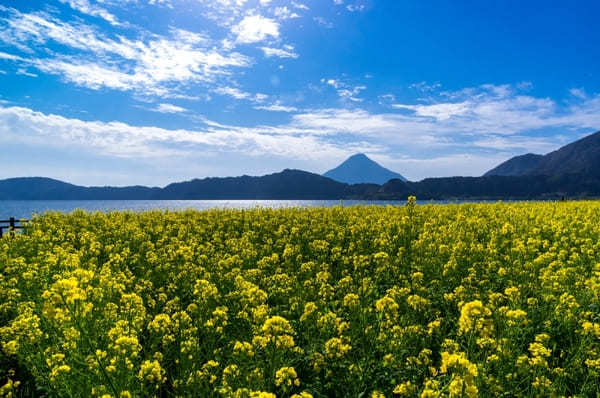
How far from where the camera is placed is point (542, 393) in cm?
423

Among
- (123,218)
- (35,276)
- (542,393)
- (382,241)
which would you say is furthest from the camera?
(123,218)

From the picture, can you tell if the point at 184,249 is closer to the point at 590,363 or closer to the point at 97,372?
the point at 97,372

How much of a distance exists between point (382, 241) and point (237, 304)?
5590 mm

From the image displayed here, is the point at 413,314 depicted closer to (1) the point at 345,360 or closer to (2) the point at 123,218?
(1) the point at 345,360

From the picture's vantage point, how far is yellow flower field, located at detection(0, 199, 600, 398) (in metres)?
4.27

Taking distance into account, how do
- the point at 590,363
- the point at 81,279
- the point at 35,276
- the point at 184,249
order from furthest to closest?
the point at 184,249
the point at 35,276
the point at 81,279
the point at 590,363

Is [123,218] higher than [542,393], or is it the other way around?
[123,218]

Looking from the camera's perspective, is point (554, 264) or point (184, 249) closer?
point (554, 264)

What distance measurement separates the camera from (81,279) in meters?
6.18

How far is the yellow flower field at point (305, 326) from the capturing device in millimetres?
4266

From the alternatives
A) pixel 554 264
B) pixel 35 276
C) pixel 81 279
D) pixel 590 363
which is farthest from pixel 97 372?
pixel 554 264

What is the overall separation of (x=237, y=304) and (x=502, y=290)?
20.3 feet

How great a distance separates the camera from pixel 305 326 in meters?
6.00

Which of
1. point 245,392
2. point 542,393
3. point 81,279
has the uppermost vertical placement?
point 81,279
